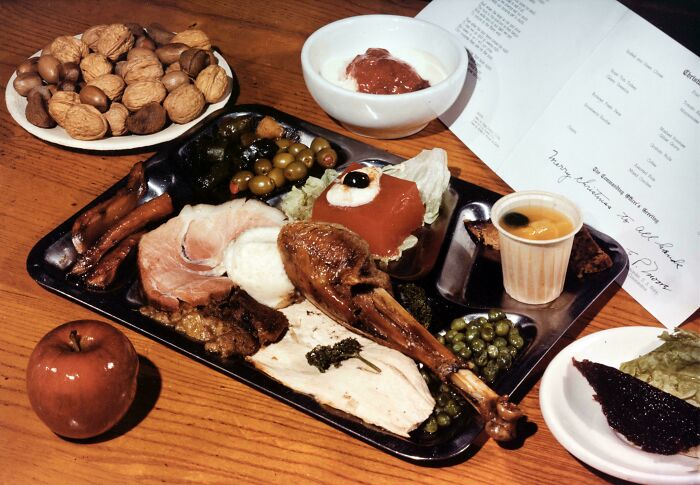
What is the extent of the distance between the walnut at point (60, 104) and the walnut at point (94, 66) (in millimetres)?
177

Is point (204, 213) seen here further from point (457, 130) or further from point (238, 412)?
point (457, 130)

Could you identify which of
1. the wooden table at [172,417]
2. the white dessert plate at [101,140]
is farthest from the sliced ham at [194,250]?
the white dessert plate at [101,140]

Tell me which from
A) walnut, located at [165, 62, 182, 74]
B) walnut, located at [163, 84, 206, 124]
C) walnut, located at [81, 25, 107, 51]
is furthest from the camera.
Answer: walnut, located at [81, 25, 107, 51]

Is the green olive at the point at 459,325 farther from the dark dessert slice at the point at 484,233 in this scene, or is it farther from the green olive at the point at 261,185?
the green olive at the point at 261,185

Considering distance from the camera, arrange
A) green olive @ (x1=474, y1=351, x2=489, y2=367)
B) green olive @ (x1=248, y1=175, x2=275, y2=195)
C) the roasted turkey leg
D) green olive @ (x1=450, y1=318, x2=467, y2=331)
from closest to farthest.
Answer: the roasted turkey leg < green olive @ (x1=474, y1=351, x2=489, y2=367) < green olive @ (x1=450, y1=318, x2=467, y2=331) < green olive @ (x1=248, y1=175, x2=275, y2=195)

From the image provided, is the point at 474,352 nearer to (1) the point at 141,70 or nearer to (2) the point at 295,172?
(2) the point at 295,172

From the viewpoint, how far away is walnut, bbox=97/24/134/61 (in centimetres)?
309

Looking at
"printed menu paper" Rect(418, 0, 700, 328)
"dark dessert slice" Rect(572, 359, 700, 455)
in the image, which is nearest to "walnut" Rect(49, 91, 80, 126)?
"printed menu paper" Rect(418, 0, 700, 328)

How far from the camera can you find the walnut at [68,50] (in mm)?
3076

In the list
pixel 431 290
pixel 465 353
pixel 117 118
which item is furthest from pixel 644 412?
pixel 117 118

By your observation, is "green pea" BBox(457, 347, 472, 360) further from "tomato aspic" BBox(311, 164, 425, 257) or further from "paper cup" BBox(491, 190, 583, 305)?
"tomato aspic" BBox(311, 164, 425, 257)

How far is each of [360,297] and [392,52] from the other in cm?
151

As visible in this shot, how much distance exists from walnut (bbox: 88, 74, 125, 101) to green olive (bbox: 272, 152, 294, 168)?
2.63ft

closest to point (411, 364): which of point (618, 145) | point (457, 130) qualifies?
point (618, 145)
